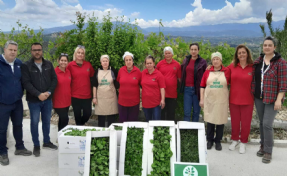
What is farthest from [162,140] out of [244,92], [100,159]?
[244,92]

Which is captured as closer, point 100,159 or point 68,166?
point 100,159

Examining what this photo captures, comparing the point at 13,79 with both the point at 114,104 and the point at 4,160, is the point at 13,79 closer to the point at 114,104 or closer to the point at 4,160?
the point at 4,160

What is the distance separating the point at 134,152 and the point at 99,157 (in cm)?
53

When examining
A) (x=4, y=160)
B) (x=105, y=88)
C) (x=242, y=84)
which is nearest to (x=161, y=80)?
(x=105, y=88)

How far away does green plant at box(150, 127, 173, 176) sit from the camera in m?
3.13

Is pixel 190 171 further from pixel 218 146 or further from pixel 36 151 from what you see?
pixel 36 151

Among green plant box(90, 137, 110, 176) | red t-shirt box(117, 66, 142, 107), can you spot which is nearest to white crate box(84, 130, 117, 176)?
green plant box(90, 137, 110, 176)

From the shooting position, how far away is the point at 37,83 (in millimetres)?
4074

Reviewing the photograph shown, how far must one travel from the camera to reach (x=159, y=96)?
448 cm

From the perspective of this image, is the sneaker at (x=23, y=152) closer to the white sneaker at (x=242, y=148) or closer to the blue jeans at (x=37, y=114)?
the blue jeans at (x=37, y=114)

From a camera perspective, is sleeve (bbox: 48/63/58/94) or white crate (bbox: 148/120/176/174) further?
sleeve (bbox: 48/63/58/94)

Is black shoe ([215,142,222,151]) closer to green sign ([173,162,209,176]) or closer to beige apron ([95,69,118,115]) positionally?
green sign ([173,162,209,176])

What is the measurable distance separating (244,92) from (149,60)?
1.92 m

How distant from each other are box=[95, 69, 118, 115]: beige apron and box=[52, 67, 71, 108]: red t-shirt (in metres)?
0.63
